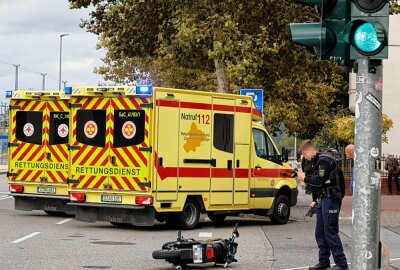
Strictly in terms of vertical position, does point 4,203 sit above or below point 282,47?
below

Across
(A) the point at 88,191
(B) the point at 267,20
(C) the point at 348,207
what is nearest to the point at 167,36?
(B) the point at 267,20

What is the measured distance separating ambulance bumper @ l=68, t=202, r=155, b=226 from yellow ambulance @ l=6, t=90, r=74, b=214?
6.40 feet

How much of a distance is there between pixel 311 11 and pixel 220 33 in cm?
344

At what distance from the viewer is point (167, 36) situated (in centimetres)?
3272

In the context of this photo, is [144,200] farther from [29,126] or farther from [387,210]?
[387,210]

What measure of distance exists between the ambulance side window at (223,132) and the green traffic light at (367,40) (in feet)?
39.0

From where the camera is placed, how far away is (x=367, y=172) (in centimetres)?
814

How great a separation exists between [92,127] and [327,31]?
38.4 ft

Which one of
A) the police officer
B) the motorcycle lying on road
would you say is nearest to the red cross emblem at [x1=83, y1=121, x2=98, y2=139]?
the motorcycle lying on road

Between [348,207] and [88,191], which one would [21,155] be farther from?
[348,207]

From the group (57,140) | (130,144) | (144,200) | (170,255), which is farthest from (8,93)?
(170,255)

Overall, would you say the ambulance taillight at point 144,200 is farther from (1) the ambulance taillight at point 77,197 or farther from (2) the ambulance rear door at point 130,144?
(1) the ambulance taillight at point 77,197

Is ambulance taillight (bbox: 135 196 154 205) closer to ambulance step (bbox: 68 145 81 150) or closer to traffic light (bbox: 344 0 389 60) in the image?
ambulance step (bbox: 68 145 81 150)

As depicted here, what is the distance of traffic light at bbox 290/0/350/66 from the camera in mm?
8234
